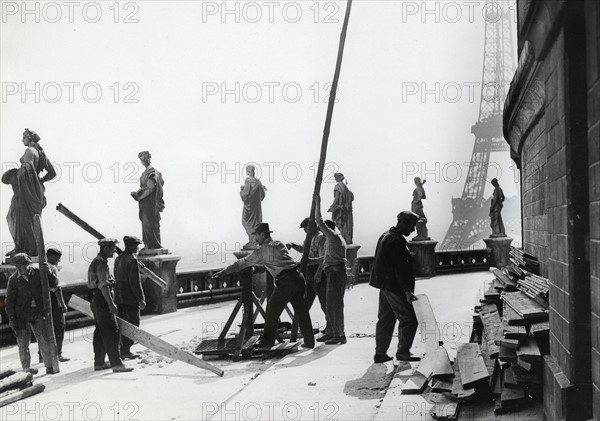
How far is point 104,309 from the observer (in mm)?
8297

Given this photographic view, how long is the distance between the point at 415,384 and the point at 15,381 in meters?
4.76

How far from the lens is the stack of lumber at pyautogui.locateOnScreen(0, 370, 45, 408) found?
22.6ft

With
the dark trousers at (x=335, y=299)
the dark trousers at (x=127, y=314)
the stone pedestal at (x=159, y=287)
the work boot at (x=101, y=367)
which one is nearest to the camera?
the work boot at (x=101, y=367)

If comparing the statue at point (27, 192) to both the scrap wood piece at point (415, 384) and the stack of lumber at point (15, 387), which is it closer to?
the stack of lumber at point (15, 387)

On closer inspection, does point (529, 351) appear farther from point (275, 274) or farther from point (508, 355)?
point (275, 274)

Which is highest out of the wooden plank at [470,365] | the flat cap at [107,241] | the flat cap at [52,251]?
the flat cap at [107,241]

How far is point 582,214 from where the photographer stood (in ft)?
12.2

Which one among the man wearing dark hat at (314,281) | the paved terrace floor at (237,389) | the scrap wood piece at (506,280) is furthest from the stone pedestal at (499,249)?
the scrap wood piece at (506,280)

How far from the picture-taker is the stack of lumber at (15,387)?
6.89 m

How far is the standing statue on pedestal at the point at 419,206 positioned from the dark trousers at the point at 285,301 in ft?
40.4

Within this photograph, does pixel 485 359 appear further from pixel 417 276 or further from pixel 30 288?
pixel 417 276

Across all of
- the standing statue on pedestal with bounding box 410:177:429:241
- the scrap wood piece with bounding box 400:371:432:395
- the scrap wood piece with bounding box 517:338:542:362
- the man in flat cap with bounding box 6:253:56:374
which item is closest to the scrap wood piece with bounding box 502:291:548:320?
the scrap wood piece with bounding box 517:338:542:362

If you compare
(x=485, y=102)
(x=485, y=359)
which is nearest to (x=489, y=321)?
(x=485, y=359)

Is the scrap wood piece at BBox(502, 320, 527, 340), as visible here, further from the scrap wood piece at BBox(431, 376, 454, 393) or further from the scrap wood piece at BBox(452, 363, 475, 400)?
the scrap wood piece at BBox(431, 376, 454, 393)
